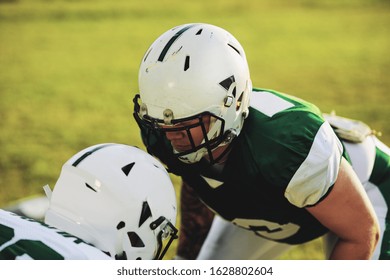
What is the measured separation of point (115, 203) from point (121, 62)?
640 centimetres

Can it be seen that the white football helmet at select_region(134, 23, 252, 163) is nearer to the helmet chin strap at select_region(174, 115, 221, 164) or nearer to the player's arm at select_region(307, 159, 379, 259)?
the helmet chin strap at select_region(174, 115, 221, 164)

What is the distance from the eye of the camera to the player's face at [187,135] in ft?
6.68

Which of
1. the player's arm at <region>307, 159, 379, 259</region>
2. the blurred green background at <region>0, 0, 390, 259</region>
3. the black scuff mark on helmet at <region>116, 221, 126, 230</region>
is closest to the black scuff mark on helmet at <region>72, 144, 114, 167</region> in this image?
the black scuff mark on helmet at <region>116, 221, 126, 230</region>

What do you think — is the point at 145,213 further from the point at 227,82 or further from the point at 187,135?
the point at 227,82

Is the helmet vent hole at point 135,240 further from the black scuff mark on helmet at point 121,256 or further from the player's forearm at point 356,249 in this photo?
the player's forearm at point 356,249

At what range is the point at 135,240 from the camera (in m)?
1.70

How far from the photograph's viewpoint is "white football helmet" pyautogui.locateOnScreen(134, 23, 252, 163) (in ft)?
6.57

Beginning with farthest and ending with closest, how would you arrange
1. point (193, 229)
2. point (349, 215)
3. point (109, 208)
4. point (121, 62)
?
point (121, 62)
point (193, 229)
point (349, 215)
point (109, 208)

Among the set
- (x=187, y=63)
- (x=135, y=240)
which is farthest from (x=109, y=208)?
(x=187, y=63)

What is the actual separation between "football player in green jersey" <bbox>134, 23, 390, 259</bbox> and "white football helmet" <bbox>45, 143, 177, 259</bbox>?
12.2 inches

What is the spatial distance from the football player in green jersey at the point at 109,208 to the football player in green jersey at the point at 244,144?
32cm

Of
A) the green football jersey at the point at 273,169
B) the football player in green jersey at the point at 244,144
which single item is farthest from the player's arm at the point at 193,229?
the football player in green jersey at the point at 244,144

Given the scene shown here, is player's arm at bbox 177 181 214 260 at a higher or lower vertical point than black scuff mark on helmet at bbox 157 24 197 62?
lower

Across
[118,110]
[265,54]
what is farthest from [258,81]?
[118,110]
